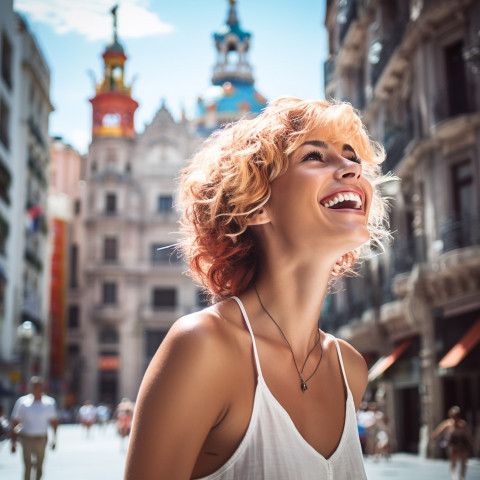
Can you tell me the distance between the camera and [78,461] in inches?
782

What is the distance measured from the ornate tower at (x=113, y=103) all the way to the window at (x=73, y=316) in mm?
14373

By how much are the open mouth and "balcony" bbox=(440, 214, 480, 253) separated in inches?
638

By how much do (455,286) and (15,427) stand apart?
469 inches

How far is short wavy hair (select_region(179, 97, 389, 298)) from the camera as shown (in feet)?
7.06

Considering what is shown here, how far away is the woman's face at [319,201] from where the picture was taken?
212 cm

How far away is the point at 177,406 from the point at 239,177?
0.68m

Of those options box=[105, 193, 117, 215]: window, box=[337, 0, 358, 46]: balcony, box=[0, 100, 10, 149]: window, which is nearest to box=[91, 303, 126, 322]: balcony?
box=[105, 193, 117, 215]: window

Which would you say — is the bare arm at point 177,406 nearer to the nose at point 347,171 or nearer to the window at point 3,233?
the nose at point 347,171

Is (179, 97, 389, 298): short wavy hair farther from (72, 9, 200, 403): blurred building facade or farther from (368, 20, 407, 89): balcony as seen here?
(72, 9, 200, 403): blurred building facade

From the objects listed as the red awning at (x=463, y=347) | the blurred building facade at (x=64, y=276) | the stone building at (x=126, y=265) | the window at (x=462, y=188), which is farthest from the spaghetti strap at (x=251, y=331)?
the stone building at (x=126, y=265)

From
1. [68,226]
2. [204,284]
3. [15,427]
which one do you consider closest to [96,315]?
[68,226]

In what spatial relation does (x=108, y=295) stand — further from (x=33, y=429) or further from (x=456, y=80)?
(x=33, y=429)

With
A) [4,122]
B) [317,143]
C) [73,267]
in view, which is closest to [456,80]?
[317,143]

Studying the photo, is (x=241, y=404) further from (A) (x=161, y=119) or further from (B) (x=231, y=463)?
(A) (x=161, y=119)
